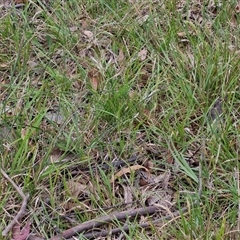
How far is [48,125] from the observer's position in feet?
8.30

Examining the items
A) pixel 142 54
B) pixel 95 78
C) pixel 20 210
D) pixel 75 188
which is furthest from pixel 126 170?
pixel 142 54

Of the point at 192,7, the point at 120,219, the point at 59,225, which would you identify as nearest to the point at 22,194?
the point at 59,225

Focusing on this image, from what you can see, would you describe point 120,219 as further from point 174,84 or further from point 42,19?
point 42,19

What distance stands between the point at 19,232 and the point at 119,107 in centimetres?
73

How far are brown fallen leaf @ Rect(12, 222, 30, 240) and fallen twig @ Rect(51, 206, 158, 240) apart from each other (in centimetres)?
11

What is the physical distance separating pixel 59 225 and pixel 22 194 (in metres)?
0.21

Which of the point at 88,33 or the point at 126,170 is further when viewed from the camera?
the point at 88,33

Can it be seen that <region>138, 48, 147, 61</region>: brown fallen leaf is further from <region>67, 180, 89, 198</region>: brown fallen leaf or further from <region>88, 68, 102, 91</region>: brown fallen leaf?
<region>67, 180, 89, 198</region>: brown fallen leaf

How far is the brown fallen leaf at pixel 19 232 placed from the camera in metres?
2.13

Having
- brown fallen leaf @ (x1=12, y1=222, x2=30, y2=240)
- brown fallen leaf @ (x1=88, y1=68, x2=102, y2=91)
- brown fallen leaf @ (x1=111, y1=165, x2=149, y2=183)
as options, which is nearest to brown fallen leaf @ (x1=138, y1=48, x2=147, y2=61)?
brown fallen leaf @ (x1=88, y1=68, x2=102, y2=91)

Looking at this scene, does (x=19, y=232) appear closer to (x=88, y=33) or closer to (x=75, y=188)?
(x=75, y=188)

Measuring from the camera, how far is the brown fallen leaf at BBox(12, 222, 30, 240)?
213 centimetres

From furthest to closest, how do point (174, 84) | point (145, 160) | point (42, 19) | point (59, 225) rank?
1. point (42, 19)
2. point (174, 84)
3. point (145, 160)
4. point (59, 225)

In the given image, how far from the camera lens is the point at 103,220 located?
2150mm
